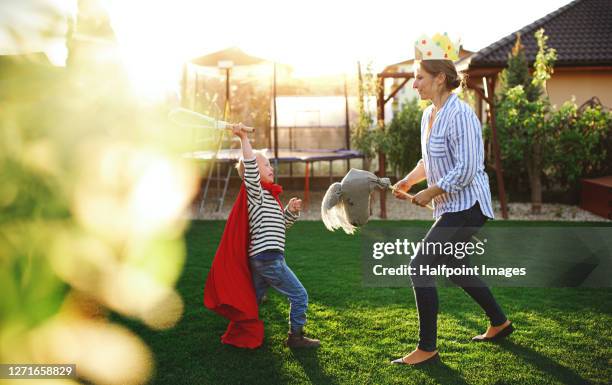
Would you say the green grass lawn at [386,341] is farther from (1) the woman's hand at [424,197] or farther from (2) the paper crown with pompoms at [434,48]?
(2) the paper crown with pompoms at [434,48]

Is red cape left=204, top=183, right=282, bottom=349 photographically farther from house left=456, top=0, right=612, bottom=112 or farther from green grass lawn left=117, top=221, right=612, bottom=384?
house left=456, top=0, right=612, bottom=112

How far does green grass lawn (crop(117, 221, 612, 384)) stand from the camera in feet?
12.0

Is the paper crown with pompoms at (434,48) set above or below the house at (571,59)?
below

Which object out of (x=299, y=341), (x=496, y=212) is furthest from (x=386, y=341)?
(x=496, y=212)

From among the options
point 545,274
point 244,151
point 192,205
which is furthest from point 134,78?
point 192,205

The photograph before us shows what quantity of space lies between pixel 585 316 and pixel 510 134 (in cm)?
647

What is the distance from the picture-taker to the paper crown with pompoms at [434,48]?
13.6 feet

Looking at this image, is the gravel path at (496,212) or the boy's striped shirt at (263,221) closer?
the boy's striped shirt at (263,221)

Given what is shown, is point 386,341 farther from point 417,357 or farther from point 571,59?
point 571,59

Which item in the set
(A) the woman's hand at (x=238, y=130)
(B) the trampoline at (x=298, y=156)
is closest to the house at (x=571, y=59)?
(B) the trampoline at (x=298, y=156)

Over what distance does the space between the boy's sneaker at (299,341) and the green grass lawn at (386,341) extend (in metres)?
0.05

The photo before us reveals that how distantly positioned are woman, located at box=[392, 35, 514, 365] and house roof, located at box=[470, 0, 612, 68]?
11.5 metres

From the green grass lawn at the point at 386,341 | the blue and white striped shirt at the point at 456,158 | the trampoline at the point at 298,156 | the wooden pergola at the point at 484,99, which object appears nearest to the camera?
the blue and white striped shirt at the point at 456,158

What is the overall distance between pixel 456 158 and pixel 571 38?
13.7 m
